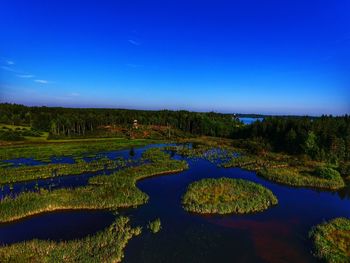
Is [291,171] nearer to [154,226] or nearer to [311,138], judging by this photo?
[311,138]

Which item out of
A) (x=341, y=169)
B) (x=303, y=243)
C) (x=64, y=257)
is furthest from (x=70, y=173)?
(x=341, y=169)

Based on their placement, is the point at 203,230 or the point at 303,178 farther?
the point at 303,178

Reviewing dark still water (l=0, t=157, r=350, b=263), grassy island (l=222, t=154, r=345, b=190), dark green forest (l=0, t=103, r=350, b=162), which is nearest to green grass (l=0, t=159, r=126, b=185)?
dark still water (l=0, t=157, r=350, b=263)

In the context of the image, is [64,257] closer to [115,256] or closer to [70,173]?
[115,256]

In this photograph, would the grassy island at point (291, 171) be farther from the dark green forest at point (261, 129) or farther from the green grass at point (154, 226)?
the green grass at point (154, 226)

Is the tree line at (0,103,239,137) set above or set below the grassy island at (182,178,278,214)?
above

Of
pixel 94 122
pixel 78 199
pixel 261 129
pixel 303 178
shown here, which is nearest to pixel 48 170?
pixel 78 199

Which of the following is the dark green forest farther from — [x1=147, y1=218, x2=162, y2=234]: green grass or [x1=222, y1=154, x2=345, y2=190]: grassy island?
[x1=147, y1=218, x2=162, y2=234]: green grass
